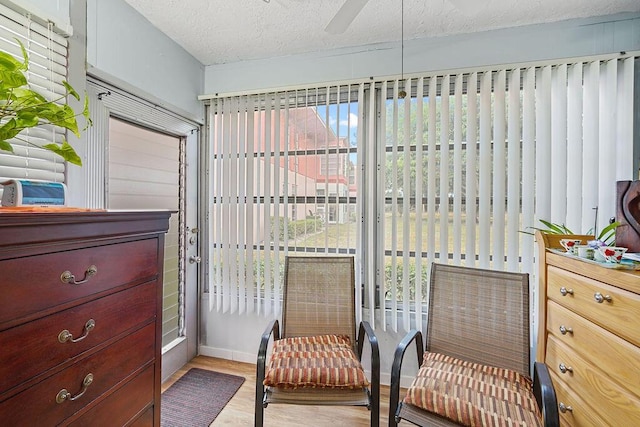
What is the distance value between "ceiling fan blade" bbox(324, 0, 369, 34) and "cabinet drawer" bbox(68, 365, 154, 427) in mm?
1829

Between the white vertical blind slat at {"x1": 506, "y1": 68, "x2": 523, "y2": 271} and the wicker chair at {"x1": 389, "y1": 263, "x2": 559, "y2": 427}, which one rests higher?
the white vertical blind slat at {"x1": 506, "y1": 68, "x2": 523, "y2": 271}

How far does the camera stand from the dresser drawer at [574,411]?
3.81 feet

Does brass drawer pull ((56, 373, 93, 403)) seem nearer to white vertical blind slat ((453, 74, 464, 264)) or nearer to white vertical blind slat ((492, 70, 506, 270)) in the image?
white vertical blind slat ((453, 74, 464, 264))

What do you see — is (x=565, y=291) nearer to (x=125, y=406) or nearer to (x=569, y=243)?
(x=569, y=243)

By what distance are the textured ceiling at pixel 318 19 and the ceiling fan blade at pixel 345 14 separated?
1.33 ft

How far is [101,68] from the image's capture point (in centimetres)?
173

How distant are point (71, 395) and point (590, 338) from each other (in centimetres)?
191

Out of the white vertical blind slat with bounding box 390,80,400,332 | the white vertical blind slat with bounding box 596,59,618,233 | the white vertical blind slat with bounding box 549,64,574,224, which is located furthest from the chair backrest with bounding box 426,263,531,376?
the white vertical blind slat with bounding box 596,59,618,233

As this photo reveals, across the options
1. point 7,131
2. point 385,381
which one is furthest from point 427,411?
point 7,131

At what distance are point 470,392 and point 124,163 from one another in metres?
2.39

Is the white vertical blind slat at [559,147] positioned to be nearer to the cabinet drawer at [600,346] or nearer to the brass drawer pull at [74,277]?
the cabinet drawer at [600,346]

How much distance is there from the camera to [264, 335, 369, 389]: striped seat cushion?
4.97ft

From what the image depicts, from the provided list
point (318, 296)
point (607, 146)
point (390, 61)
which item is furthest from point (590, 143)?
point (318, 296)

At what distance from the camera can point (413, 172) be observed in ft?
7.06
